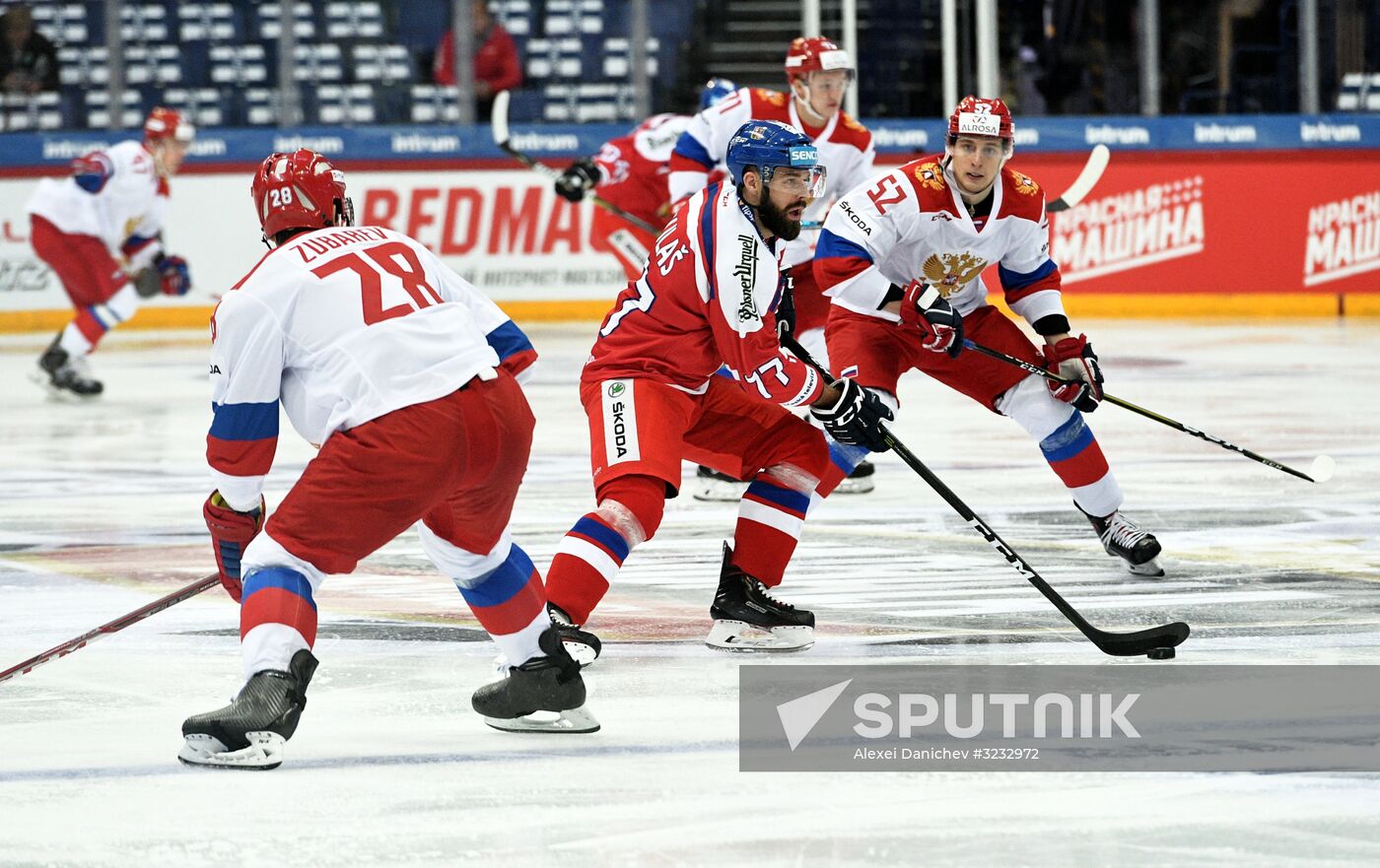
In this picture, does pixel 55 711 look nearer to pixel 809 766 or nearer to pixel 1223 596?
pixel 809 766

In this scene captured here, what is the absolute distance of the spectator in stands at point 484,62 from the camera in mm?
12375

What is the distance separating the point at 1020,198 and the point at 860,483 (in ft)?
5.58

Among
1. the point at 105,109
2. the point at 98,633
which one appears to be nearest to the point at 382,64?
the point at 105,109

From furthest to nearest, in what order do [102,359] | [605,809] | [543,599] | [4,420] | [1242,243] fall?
[1242,243]
[102,359]
[4,420]
[543,599]
[605,809]

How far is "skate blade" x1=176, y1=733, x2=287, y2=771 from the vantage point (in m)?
3.20

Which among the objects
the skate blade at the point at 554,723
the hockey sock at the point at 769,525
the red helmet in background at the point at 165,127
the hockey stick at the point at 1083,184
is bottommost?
the skate blade at the point at 554,723

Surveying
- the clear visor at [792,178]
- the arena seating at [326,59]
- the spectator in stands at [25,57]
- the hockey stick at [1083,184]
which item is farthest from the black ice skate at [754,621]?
the spectator in stands at [25,57]

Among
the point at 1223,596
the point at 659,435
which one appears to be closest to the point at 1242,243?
the point at 1223,596

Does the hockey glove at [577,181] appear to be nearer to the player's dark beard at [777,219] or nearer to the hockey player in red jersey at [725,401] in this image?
the hockey player in red jersey at [725,401]

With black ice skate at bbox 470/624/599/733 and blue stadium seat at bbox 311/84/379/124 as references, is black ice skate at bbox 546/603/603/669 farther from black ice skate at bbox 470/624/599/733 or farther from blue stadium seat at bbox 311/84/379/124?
blue stadium seat at bbox 311/84/379/124

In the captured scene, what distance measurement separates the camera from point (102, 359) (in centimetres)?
1073

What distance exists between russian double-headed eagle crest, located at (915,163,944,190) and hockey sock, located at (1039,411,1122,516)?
0.67m

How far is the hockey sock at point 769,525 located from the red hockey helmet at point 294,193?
4.18ft

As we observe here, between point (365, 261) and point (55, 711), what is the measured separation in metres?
1.08
